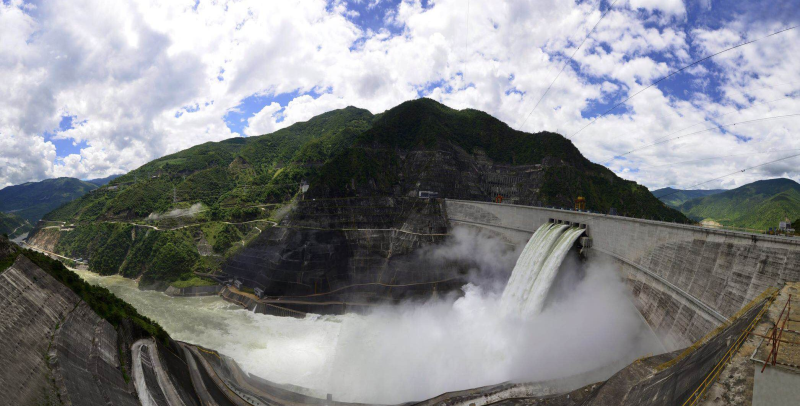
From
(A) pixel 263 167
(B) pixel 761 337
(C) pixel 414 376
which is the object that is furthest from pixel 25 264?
(A) pixel 263 167

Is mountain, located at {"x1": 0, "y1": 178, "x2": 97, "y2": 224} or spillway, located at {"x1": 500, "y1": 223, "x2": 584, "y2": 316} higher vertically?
mountain, located at {"x1": 0, "y1": 178, "x2": 97, "y2": 224}

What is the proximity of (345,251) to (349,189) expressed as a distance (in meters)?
15.7

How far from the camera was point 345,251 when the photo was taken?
41219 mm

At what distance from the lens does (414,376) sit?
22.5 meters

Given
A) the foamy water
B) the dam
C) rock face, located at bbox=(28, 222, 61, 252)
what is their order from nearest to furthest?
1. the dam
2. the foamy water
3. rock face, located at bbox=(28, 222, 61, 252)

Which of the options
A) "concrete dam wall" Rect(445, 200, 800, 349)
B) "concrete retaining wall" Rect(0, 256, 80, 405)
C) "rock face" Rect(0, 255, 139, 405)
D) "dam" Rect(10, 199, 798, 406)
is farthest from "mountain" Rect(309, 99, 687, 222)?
"concrete dam wall" Rect(445, 200, 800, 349)

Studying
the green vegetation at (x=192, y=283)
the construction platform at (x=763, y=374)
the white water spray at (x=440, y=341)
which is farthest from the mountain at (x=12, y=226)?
the construction platform at (x=763, y=374)

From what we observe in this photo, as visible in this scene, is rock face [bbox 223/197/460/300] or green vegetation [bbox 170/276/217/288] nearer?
rock face [bbox 223/197/460/300]

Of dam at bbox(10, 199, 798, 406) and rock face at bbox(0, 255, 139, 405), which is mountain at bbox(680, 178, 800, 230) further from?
rock face at bbox(0, 255, 139, 405)

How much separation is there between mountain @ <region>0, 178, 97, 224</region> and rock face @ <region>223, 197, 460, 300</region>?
171429 millimetres

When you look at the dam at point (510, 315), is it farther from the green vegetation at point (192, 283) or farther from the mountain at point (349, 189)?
the mountain at point (349, 189)

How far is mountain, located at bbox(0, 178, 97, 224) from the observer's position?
155738 millimetres

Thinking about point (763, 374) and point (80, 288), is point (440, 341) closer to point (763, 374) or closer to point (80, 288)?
point (763, 374)

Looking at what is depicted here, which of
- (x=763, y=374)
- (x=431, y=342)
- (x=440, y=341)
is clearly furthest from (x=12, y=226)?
(x=763, y=374)
